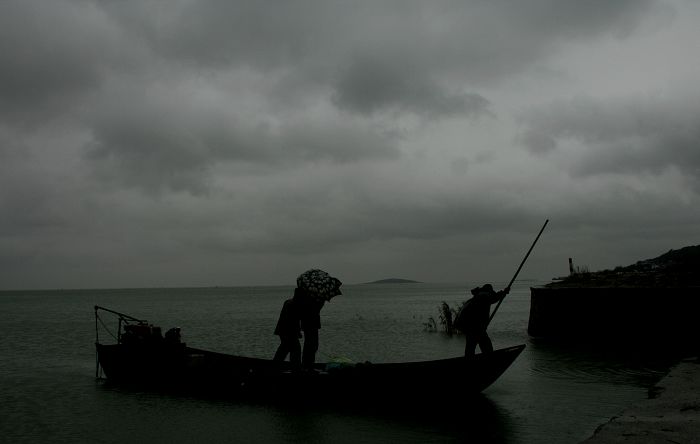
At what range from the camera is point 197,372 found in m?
15.5

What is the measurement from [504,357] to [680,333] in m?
13.6

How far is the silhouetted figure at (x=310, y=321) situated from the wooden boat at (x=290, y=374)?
0.45 m

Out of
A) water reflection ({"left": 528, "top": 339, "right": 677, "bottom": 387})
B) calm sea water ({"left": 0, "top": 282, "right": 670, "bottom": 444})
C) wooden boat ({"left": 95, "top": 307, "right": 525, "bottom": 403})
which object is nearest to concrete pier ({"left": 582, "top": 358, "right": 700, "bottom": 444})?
calm sea water ({"left": 0, "top": 282, "right": 670, "bottom": 444})

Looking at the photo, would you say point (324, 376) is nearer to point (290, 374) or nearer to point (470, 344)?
point (290, 374)

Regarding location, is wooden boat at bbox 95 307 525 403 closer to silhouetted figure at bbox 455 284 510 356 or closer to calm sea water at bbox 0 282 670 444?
calm sea water at bbox 0 282 670 444

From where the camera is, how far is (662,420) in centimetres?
970

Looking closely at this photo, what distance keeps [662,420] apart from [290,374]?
7531mm

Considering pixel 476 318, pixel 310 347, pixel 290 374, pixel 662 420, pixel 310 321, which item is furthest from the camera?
pixel 310 347

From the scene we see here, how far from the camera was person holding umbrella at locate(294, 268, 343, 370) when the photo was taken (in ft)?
45.3

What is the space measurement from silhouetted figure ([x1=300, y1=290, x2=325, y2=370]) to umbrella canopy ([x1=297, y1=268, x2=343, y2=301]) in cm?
23

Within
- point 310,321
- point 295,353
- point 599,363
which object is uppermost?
point 310,321

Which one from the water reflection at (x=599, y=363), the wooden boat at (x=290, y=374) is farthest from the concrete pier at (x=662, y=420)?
the water reflection at (x=599, y=363)

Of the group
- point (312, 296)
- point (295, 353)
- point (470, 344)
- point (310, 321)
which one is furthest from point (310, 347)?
point (470, 344)

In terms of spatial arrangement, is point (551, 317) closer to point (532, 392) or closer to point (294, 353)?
point (532, 392)
